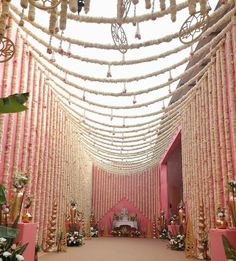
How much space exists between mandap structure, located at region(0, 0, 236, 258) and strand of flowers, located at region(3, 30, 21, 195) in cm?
2

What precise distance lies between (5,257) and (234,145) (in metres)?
3.29

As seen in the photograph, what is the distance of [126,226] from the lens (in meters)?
14.3

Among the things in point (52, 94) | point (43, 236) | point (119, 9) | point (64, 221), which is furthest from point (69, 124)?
point (119, 9)

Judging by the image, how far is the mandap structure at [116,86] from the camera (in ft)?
10.9

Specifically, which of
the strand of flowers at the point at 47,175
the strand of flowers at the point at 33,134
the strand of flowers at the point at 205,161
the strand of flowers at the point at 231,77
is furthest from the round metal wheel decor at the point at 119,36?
the strand of flowers at the point at 47,175

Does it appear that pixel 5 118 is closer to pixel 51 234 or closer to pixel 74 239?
pixel 51 234

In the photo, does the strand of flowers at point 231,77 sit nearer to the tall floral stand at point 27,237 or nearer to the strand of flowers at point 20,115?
the tall floral stand at point 27,237

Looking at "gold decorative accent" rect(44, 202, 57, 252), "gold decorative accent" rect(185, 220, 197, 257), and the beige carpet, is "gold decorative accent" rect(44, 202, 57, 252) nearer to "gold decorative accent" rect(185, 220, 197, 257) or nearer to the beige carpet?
the beige carpet

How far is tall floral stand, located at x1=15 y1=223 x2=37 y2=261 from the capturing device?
4344 millimetres

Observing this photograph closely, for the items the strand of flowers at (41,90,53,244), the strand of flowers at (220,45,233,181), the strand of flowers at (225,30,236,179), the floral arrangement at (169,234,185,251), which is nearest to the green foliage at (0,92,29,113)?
the strand of flowers at (225,30,236,179)

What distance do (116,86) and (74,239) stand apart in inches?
189

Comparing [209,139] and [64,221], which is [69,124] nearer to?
[64,221]

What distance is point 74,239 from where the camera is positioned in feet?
28.5

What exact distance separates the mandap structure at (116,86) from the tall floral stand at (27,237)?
607mm
